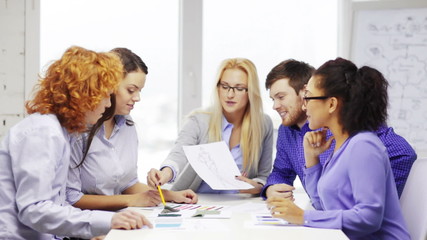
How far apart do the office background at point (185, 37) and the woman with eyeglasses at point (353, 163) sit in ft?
6.04

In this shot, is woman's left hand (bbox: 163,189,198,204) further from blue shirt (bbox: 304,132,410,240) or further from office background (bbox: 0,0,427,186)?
office background (bbox: 0,0,427,186)

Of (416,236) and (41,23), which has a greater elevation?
(41,23)

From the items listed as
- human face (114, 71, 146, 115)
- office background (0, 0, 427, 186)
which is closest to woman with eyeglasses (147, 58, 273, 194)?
human face (114, 71, 146, 115)

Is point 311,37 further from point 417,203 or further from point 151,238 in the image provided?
point 151,238

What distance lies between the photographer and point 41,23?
3498mm

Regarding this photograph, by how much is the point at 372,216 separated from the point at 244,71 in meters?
1.24

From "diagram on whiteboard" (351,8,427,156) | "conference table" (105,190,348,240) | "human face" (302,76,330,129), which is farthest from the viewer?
"diagram on whiteboard" (351,8,427,156)

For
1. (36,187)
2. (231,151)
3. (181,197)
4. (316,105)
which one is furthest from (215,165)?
(36,187)

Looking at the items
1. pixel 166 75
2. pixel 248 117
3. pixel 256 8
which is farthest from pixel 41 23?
pixel 248 117

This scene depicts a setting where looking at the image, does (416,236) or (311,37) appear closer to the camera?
(416,236)

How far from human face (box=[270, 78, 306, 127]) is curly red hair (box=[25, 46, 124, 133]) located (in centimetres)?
98

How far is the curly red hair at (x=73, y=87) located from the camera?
64.6 inches

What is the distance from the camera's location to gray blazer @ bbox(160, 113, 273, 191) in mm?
2492

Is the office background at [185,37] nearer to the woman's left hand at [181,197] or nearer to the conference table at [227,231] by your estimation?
the woman's left hand at [181,197]
